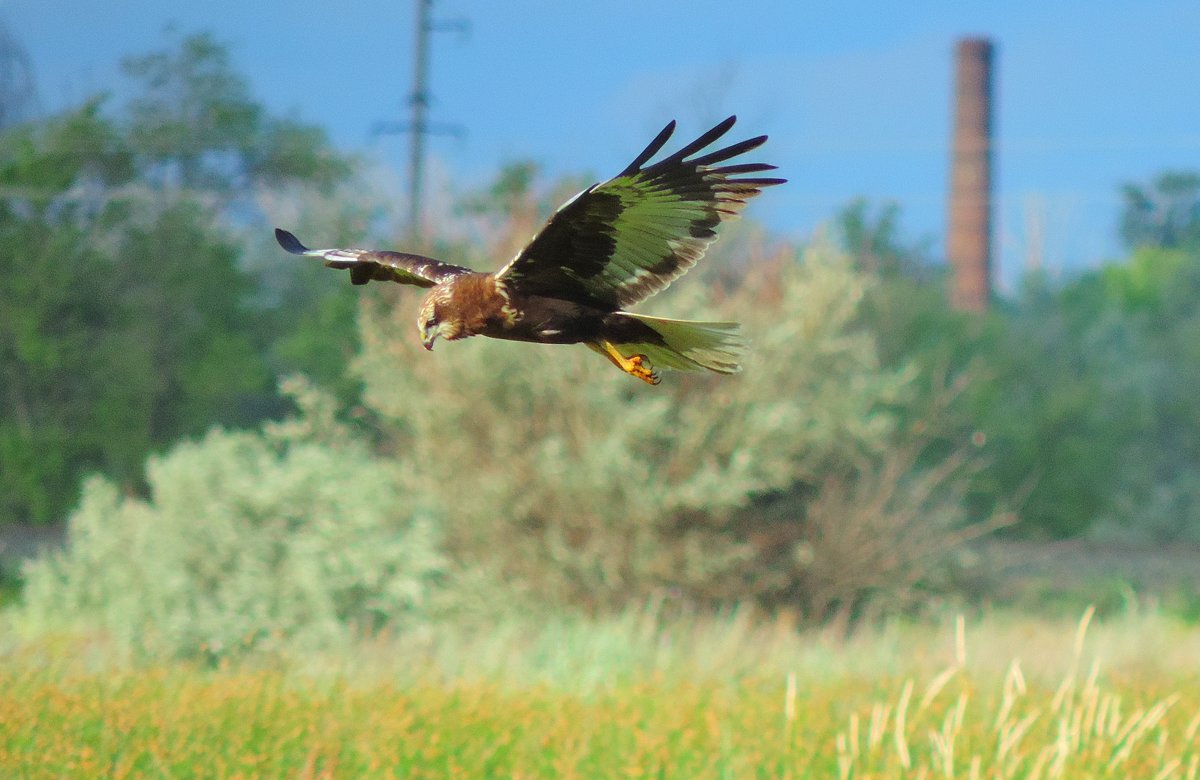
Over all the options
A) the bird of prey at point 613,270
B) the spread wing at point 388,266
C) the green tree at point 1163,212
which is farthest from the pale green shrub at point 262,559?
the green tree at point 1163,212

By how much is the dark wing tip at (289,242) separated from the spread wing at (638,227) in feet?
2.23

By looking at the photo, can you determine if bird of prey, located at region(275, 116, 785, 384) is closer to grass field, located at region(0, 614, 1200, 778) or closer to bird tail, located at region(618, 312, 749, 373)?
bird tail, located at region(618, 312, 749, 373)

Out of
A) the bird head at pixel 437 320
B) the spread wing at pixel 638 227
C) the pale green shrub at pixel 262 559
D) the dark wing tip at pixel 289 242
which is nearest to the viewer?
the bird head at pixel 437 320

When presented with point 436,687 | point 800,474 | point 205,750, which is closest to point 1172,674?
point 800,474

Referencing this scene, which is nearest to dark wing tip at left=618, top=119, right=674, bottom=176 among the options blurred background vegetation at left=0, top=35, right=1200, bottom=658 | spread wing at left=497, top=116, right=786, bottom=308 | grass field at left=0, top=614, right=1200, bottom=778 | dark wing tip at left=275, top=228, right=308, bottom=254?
spread wing at left=497, top=116, right=786, bottom=308

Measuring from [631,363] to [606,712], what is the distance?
4.75 meters

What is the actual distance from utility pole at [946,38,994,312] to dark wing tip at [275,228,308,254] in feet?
76.3

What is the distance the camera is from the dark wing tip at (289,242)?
2.53m

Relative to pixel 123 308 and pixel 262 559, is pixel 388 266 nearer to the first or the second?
pixel 262 559

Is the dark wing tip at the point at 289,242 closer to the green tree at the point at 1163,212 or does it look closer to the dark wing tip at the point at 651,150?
the dark wing tip at the point at 651,150

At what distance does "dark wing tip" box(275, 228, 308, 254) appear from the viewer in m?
2.53

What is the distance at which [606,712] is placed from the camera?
6332 mm

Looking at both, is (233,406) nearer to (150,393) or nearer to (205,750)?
(150,393)

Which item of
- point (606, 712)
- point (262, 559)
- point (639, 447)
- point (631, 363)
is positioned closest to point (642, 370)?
point (631, 363)
